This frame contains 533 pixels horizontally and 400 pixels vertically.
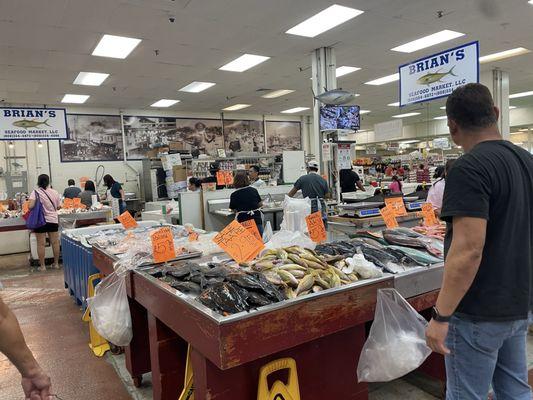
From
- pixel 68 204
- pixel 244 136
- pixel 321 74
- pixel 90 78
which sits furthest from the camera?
pixel 244 136

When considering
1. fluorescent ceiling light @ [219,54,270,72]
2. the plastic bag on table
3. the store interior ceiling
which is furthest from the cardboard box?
the plastic bag on table

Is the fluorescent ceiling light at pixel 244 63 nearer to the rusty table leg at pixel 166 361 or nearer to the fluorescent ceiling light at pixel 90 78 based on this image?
the fluorescent ceiling light at pixel 90 78

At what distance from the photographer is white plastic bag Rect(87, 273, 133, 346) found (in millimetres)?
2617

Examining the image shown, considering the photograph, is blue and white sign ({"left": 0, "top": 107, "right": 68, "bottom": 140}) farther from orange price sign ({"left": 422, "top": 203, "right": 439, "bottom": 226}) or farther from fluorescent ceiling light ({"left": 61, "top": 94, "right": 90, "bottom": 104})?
orange price sign ({"left": 422, "top": 203, "right": 439, "bottom": 226})

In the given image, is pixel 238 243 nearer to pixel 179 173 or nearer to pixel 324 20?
pixel 324 20

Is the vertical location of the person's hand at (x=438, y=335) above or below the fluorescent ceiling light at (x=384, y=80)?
below

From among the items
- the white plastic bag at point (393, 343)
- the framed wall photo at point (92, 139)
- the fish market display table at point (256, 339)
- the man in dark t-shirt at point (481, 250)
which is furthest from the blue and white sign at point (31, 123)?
the man in dark t-shirt at point (481, 250)

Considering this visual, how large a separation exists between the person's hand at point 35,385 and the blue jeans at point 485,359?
147 centimetres

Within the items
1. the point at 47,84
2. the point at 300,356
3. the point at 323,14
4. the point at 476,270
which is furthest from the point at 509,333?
the point at 47,84

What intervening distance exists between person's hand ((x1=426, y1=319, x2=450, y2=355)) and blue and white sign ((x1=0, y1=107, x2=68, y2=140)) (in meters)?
8.63

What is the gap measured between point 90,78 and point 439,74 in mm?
7060

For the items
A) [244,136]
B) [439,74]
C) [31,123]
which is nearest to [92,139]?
[31,123]

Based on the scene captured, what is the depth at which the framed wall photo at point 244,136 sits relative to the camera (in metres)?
13.6

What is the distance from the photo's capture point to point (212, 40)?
21.5ft
